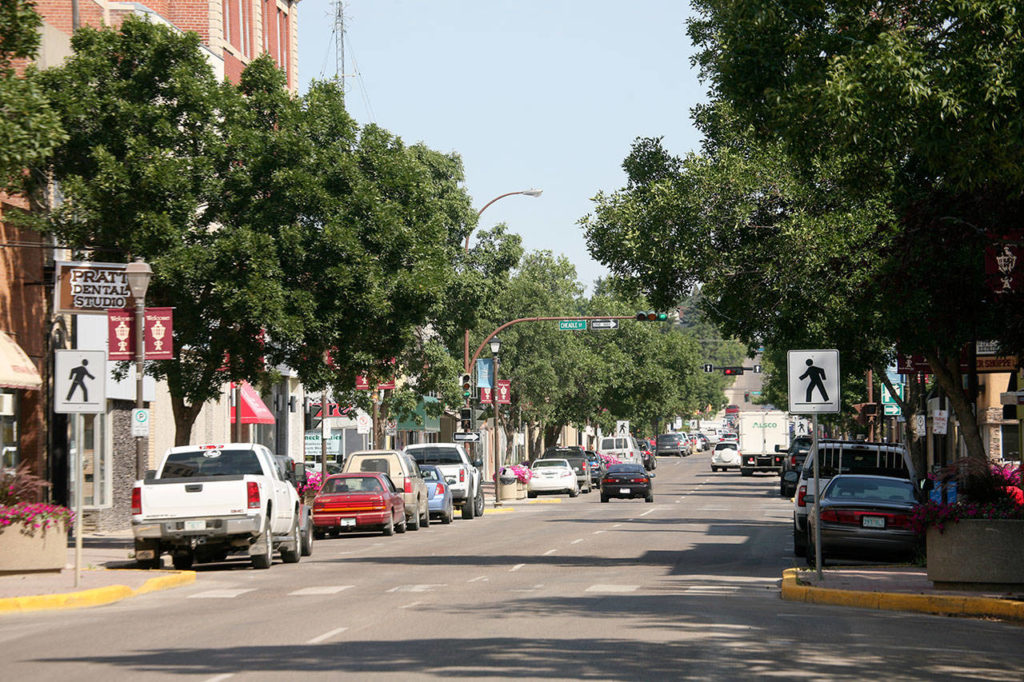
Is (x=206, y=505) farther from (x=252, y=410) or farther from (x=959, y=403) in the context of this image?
(x=252, y=410)

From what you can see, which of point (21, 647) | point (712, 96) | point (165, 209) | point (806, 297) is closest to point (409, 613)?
point (21, 647)

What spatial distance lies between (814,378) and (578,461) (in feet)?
157

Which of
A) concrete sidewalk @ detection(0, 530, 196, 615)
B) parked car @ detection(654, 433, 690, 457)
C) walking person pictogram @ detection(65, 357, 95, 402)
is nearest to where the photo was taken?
concrete sidewalk @ detection(0, 530, 196, 615)

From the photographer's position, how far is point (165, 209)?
28781mm

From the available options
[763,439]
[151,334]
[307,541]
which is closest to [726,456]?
[763,439]

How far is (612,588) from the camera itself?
20.4 meters

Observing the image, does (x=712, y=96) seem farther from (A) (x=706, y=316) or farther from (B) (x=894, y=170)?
(B) (x=894, y=170)

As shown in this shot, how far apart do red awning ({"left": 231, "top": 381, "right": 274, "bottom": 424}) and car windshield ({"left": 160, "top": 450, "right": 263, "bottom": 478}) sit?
2138 centimetres

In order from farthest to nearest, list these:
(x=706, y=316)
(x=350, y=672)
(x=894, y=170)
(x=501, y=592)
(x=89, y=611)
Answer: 1. (x=706, y=316)
2. (x=894, y=170)
3. (x=501, y=592)
4. (x=89, y=611)
5. (x=350, y=672)

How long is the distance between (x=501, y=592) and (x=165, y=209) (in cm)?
1222

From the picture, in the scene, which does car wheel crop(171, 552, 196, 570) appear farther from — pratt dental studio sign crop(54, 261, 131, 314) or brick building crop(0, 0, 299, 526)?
pratt dental studio sign crop(54, 261, 131, 314)

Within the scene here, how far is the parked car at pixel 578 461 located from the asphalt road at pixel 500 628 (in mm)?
39615

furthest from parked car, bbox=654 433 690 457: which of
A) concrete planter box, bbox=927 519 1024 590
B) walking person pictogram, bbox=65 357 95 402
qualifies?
concrete planter box, bbox=927 519 1024 590

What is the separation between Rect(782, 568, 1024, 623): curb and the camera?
1738 cm
